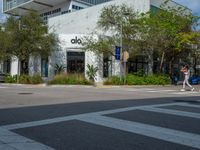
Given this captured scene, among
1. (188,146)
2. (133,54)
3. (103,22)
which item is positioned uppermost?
(103,22)

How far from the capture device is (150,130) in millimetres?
8234

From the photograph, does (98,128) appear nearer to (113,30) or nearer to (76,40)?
(113,30)

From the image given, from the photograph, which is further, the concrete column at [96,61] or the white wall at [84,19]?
the white wall at [84,19]

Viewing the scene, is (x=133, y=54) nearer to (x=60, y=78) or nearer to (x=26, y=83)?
(x=60, y=78)

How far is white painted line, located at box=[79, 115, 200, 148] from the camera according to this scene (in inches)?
285

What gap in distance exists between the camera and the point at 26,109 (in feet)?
38.5

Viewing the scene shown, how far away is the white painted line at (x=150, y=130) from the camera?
7245mm

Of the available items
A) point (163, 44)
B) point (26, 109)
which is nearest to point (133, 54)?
point (163, 44)

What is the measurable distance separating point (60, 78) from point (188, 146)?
2602 centimetres

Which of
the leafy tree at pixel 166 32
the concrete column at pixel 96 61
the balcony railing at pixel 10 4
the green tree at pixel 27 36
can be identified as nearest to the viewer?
the leafy tree at pixel 166 32

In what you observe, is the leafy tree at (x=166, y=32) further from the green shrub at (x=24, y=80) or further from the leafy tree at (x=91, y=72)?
the green shrub at (x=24, y=80)

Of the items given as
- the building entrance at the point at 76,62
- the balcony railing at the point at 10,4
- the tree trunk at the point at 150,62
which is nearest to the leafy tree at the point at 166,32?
the tree trunk at the point at 150,62

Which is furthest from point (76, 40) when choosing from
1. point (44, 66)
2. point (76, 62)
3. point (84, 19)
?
point (84, 19)

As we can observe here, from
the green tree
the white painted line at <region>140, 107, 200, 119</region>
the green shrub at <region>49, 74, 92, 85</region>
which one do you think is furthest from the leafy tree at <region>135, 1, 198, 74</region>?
the white painted line at <region>140, 107, 200, 119</region>
